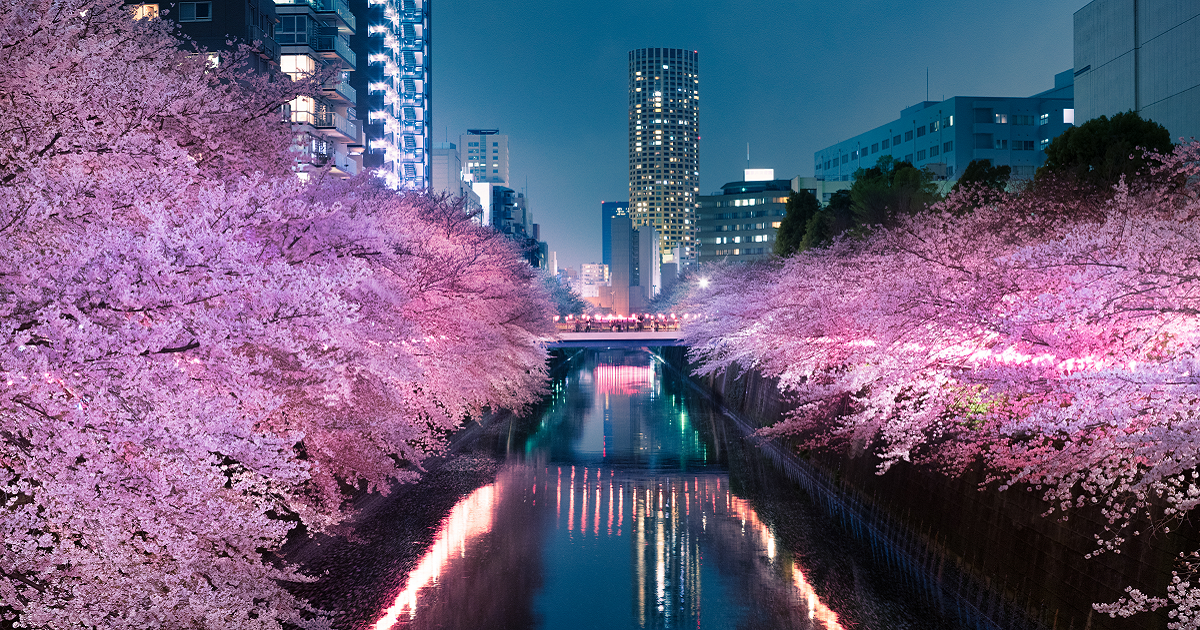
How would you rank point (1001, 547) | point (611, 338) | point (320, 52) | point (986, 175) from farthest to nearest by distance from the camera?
point (611, 338), point (320, 52), point (986, 175), point (1001, 547)

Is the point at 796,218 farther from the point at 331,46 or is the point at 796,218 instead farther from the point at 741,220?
the point at 741,220

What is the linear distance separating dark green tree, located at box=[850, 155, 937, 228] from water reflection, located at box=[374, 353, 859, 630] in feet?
42.3

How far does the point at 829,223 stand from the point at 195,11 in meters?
36.8

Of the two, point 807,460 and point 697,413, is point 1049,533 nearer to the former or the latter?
point 807,460

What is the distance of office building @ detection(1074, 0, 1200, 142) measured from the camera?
46.0 metres

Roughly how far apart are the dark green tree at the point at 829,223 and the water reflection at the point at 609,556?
45.3ft

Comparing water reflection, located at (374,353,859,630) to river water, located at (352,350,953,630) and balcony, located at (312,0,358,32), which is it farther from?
balcony, located at (312,0,358,32)

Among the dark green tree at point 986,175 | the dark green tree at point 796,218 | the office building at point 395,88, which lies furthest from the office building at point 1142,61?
the office building at point 395,88

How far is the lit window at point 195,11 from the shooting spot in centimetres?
4597

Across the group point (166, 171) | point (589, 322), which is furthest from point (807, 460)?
point (589, 322)

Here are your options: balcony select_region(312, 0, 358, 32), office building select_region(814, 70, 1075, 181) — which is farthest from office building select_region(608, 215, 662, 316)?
balcony select_region(312, 0, 358, 32)

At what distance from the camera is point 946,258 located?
20.4m

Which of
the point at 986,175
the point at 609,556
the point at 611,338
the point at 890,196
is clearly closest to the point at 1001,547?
the point at 609,556

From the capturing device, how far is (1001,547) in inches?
637
